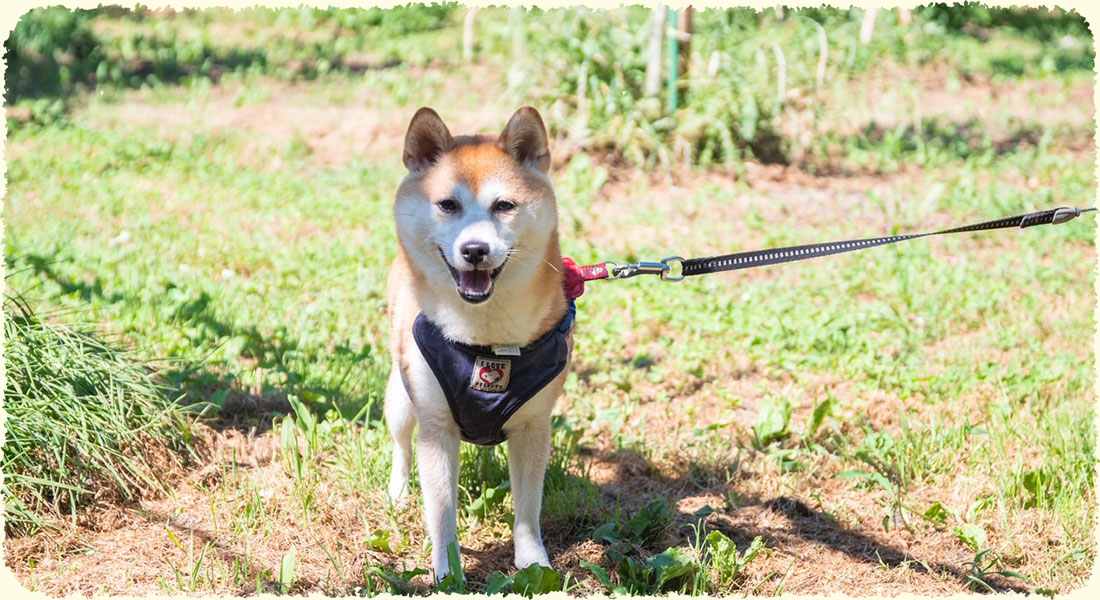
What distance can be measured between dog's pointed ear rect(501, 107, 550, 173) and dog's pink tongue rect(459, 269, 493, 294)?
548 millimetres

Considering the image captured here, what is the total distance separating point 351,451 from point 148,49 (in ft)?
32.2

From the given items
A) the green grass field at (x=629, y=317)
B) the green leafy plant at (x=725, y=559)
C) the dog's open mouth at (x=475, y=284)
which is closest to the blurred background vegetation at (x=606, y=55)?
the green grass field at (x=629, y=317)

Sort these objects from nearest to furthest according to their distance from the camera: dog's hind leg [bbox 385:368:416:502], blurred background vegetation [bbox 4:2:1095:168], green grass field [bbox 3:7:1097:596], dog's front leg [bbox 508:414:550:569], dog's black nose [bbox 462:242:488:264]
A: dog's black nose [bbox 462:242:488:264] → dog's front leg [bbox 508:414:550:569] → green grass field [bbox 3:7:1097:596] → dog's hind leg [bbox 385:368:416:502] → blurred background vegetation [bbox 4:2:1095:168]

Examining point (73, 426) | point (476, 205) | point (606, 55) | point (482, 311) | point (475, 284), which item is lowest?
point (73, 426)

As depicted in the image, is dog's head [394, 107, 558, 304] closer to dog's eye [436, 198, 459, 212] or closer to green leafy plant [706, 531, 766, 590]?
dog's eye [436, 198, 459, 212]

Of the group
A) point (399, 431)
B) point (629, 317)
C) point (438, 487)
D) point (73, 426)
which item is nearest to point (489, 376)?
point (438, 487)

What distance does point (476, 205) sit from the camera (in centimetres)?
324

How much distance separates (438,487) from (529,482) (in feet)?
1.11

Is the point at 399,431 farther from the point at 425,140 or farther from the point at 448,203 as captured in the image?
the point at 425,140

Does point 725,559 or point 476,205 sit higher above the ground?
point 476,205

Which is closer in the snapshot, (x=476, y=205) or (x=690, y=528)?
(x=476, y=205)

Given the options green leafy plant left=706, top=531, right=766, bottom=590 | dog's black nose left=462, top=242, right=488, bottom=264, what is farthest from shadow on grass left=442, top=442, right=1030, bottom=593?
dog's black nose left=462, top=242, right=488, bottom=264

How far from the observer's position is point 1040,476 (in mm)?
3900

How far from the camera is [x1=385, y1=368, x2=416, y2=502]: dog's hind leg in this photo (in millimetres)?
3730
